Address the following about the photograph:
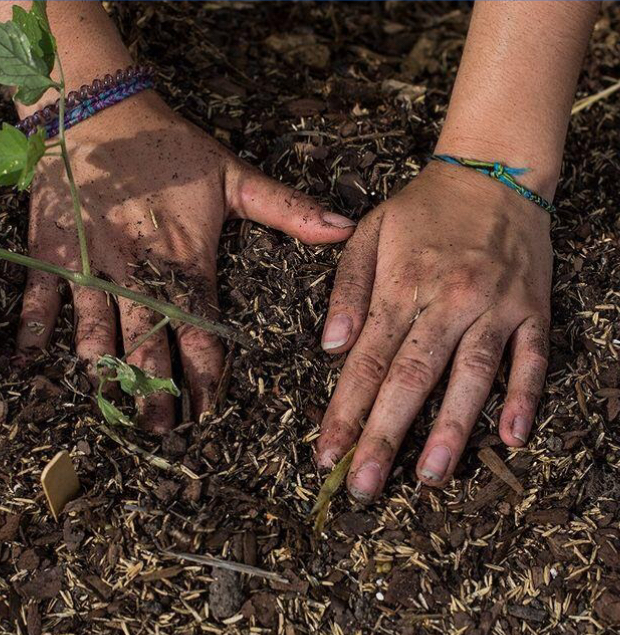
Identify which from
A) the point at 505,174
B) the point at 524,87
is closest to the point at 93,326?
the point at 505,174

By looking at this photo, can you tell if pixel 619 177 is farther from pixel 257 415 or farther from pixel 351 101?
pixel 257 415

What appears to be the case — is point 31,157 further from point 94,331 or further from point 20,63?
point 94,331

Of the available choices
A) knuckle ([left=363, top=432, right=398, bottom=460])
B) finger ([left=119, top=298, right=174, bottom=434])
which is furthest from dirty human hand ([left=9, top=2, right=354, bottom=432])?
knuckle ([left=363, top=432, right=398, bottom=460])

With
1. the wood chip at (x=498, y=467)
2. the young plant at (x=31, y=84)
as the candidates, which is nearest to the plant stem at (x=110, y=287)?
the young plant at (x=31, y=84)

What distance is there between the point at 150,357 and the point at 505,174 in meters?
1.20

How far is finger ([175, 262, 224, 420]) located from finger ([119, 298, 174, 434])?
6cm

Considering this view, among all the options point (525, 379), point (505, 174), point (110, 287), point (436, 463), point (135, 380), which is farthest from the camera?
point (505, 174)

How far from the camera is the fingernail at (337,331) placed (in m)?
2.19

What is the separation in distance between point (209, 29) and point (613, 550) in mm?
2351

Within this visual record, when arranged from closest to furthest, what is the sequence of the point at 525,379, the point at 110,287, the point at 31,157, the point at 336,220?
the point at 31,157
the point at 110,287
the point at 525,379
the point at 336,220

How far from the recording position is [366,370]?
7.03 ft

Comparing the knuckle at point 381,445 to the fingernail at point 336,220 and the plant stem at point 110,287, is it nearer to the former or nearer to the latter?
the plant stem at point 110,287

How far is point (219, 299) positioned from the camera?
232 cm

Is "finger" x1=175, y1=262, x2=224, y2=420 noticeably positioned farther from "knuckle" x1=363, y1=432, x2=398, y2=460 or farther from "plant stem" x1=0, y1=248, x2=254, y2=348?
"knuckle" x1=363, y1=432, x2=398, y2=460
